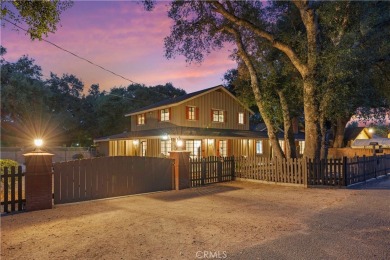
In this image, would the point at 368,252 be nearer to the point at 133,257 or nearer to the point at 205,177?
the point at 133,257

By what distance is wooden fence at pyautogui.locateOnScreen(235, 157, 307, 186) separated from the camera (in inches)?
545

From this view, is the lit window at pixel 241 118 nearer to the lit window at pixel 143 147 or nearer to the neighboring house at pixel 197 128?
the neighboring house at pixel 197 128

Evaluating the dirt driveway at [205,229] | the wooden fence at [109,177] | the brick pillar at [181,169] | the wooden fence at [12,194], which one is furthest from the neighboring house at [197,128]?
the wooden fence at [12,194]

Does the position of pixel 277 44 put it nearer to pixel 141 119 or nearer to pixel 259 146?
pixel 259 146

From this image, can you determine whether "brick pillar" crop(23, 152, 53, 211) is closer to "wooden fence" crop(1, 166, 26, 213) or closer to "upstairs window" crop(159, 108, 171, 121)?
"wooden fence" crop(1, 166, 26, 213)

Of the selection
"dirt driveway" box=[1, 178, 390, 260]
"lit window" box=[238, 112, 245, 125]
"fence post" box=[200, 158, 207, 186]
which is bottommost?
"dirt driveway" box=[1, 178, 390, 260]

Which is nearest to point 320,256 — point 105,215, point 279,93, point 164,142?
point 105,215

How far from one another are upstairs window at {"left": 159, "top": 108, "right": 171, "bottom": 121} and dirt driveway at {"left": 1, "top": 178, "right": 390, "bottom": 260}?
16.6 m

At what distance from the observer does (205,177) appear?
565 inches

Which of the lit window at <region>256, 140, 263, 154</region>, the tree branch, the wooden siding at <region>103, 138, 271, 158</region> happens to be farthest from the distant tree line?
the tree branch

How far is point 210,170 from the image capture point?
14719 millimetres

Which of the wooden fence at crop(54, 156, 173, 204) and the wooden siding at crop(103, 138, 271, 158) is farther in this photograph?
the wooden siding at crop(103, 138, 271, 158)

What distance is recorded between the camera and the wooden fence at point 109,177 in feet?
31.3

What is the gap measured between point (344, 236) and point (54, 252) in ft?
18.7
